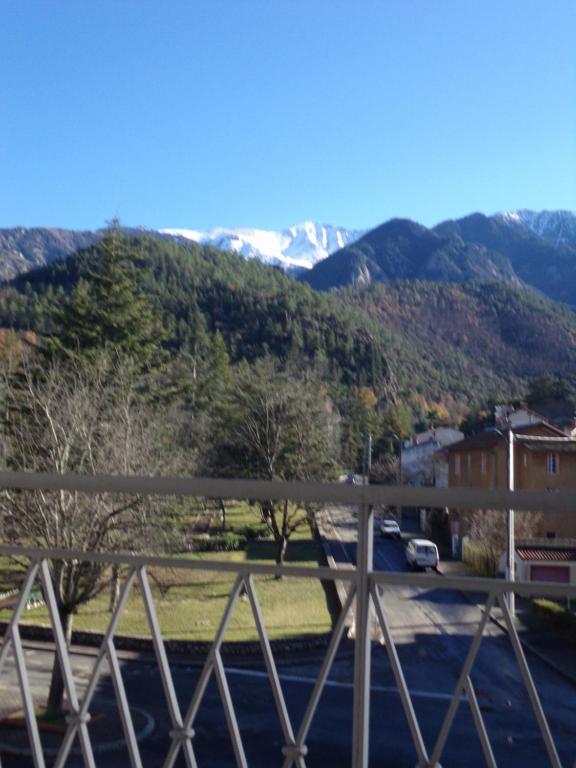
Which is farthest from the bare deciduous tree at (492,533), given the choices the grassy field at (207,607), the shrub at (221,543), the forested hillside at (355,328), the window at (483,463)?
the forested hillside at (355,328)

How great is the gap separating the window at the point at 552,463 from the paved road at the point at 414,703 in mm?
11088

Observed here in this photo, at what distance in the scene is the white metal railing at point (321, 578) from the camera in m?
1.72

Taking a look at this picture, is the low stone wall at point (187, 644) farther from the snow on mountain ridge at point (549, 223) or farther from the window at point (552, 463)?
the snow on mountain ridge at point (549, 223)

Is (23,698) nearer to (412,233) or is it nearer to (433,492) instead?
(433,492)

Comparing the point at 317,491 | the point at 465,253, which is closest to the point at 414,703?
the point at 317,491

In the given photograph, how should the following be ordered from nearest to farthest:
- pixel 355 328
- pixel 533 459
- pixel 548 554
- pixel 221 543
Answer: pixel 548 554, pixel 533 459, pixel 221 543, pixel 355 328

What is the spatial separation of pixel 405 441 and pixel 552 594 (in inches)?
1487

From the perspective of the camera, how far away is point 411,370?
63.1 meters

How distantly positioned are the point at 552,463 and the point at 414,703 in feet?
40.5

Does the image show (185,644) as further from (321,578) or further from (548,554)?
(321,578)

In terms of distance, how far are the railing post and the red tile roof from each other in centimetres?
593

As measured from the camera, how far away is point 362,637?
1841 mm

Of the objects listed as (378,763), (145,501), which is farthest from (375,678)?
(145,501)

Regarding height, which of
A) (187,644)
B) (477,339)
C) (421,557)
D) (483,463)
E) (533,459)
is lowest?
(187,644)
